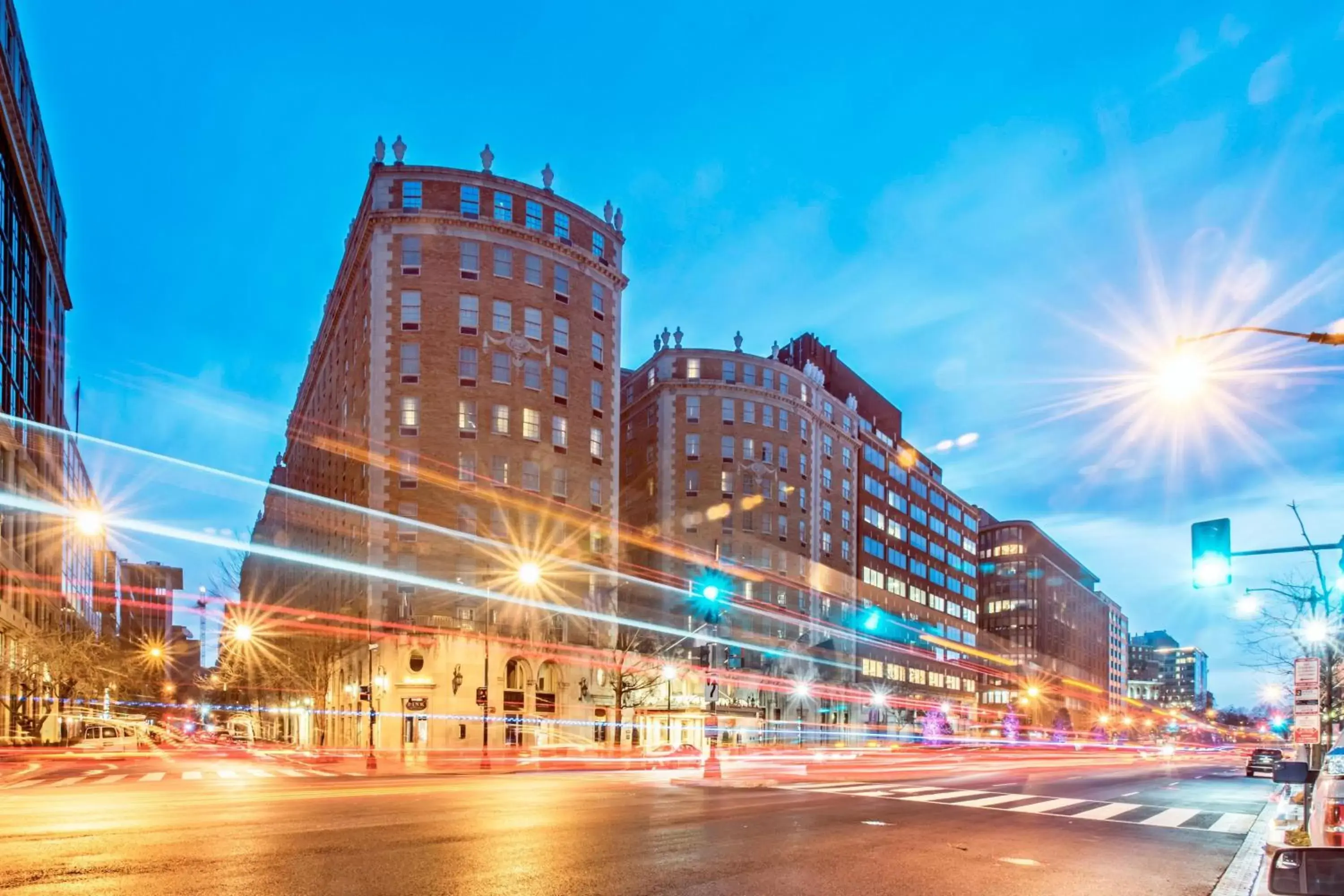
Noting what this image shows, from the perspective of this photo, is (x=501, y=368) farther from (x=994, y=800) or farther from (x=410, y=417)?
(x=994, y=800)

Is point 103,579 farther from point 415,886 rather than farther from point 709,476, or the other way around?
point 415,886

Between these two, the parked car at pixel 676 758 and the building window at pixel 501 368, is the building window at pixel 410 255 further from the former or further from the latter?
the parked car at pixel 676 758

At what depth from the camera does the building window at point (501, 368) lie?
2312 inches

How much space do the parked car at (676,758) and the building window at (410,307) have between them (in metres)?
27.4

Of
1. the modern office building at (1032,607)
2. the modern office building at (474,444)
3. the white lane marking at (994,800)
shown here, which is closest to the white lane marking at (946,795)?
the white lane marking at (994,800)

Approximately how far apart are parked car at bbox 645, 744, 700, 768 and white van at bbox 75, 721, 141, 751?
29.9 meters

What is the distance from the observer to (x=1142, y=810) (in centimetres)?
2362

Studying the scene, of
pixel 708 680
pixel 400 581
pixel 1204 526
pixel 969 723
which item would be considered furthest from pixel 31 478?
pixel 969 723

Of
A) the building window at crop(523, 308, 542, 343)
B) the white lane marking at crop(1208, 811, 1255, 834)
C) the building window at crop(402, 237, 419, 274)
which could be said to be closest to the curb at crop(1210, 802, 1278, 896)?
the white lane marking at crop(1208, 811, 1255, 834)

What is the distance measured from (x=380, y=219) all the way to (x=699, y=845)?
163 feet

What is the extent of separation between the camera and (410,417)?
56812 millimetres

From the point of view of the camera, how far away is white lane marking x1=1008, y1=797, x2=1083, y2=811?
22.7 meters

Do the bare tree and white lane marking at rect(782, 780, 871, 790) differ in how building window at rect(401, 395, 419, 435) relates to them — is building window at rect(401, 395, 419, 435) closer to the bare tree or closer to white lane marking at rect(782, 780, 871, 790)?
the bare tree

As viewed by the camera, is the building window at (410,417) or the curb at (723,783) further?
the building window at (410,417)
